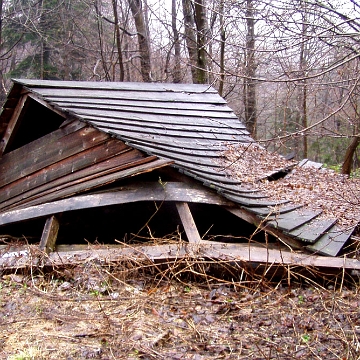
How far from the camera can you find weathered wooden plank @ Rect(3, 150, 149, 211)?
225 inches

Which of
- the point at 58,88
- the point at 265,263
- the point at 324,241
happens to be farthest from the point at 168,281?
the point at 58,88

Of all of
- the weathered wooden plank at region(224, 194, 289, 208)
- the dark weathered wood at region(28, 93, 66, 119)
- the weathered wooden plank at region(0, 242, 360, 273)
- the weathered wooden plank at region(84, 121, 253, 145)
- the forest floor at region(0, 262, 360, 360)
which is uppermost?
the dark weathered wood at region(28, 93, 66, 119)

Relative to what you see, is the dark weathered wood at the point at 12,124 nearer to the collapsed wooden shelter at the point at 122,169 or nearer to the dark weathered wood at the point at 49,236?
the collapsed wooden shelter at the point at 122,169

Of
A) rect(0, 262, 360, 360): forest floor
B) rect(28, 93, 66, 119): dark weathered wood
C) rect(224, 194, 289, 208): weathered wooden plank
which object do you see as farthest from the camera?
rect(28, 93, 66, 119): dark weathered wood

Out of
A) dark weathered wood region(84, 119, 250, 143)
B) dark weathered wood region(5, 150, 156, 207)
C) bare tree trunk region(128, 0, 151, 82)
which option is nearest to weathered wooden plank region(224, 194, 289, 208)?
dark weathered wood region(5, 150, 156, 207)

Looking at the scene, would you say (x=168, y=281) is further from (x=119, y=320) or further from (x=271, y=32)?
(x=271, y=32)

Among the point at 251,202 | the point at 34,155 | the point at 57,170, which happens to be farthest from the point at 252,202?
the point at 34,155

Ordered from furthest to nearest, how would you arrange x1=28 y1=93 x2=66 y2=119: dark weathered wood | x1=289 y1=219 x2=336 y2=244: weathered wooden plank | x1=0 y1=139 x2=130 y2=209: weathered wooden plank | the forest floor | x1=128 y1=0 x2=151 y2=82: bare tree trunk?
x1=128 y1=0 x2=151 y2=82: bare tree trunk < x1=28 y1=93 x2=66 y2=119: dark weathered wood < x1=0 y1=139 x2=130 y2=209: weathered wooden plank < x1=289 y1=219 x2=336 y2=244: weathered wooden plank < the forest floor

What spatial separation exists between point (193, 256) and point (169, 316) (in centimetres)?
96

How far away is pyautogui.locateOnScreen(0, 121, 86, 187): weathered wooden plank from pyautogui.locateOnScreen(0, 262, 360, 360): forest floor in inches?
82.6

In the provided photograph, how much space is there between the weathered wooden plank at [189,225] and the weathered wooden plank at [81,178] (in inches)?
31.1

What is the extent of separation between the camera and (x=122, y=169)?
5.71m

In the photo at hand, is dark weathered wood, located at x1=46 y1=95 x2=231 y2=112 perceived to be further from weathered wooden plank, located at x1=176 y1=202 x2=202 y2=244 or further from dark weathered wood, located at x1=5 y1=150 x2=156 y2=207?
weathered wooden plank, located at x1=176 y1=202 x2=202 y2=244

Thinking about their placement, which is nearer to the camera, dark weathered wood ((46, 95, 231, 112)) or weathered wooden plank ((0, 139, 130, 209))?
weathered wooden plank ((0, 139, 130, 209))
